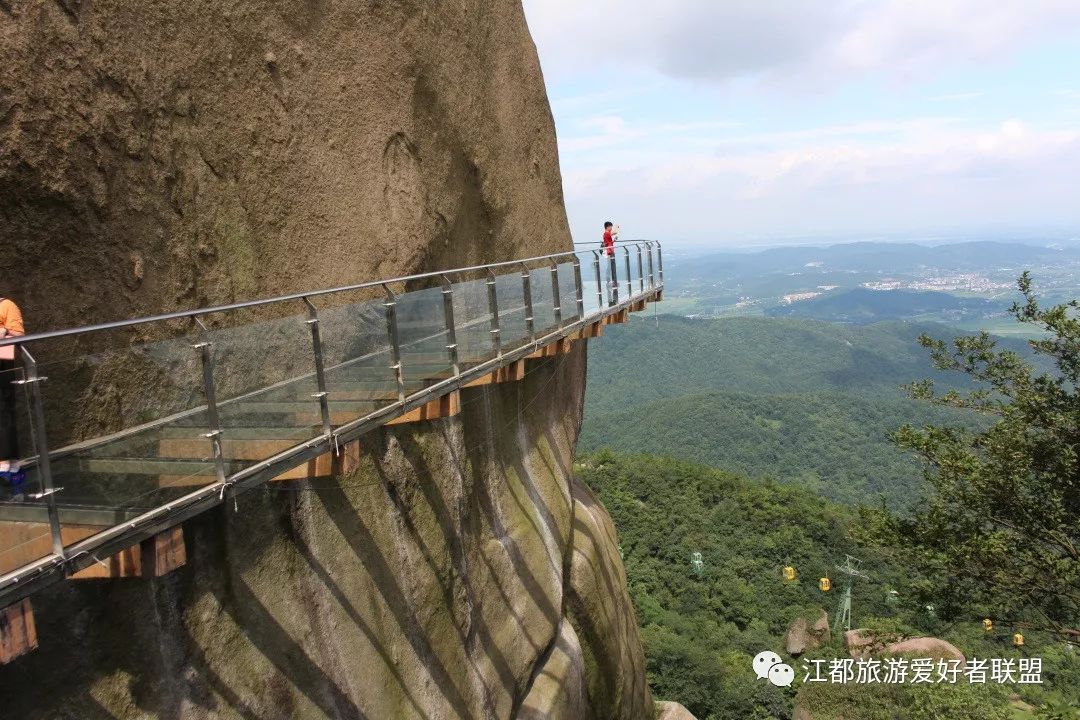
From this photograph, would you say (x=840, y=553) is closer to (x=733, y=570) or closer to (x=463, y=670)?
(x=733, y=570)

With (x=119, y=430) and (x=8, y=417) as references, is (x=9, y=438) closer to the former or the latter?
(x=8, y=417)

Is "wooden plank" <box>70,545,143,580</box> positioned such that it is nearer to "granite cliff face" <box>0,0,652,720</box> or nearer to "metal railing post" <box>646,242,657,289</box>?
"granite cliff face" <box>0,0,652,720</box>

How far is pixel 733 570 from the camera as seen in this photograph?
155ft

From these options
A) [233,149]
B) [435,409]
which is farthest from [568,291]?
[233,149]

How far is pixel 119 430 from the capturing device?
407 cm

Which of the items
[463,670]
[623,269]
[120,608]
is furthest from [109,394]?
[623,269]

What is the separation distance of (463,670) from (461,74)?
7289 millimetres

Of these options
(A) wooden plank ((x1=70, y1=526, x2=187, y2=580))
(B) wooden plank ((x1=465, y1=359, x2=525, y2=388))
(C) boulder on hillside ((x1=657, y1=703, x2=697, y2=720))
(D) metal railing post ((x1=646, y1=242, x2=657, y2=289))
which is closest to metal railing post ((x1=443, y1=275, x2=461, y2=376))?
(B) wooden plank ((x1=465, y1=359, x2=525, y2=388))

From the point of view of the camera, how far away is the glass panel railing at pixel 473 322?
7.36 m

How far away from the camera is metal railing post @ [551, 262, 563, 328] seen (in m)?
9.84

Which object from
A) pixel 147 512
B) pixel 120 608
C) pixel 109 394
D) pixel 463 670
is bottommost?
pixel 463 670

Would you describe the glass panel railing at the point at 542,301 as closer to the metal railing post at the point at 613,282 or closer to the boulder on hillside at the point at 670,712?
the metal railing post at the point at 613,282

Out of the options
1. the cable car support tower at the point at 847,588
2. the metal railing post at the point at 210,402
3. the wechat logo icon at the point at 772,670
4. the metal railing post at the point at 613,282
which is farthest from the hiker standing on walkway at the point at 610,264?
the cable car support tower at the point at 847,588

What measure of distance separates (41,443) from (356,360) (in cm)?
255
